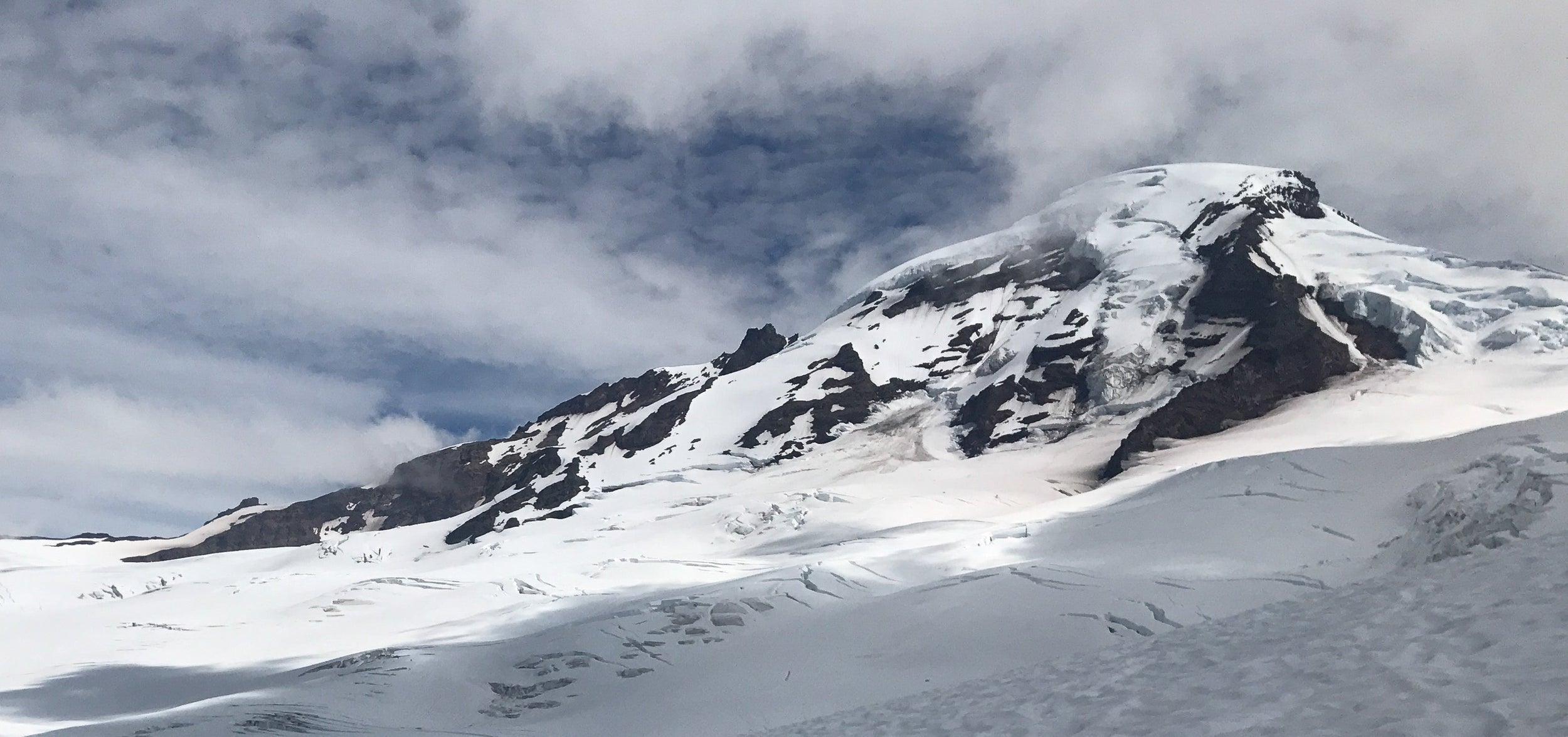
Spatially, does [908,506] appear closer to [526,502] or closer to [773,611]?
[773,611]

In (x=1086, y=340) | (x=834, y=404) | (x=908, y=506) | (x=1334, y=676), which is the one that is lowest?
(x=1334, y=676)

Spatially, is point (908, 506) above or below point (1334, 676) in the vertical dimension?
above

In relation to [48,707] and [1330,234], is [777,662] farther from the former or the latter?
[1330,234]

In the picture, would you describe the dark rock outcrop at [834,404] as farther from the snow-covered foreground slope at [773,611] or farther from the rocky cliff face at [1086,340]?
the snow-covered foreground slope at [773,611]

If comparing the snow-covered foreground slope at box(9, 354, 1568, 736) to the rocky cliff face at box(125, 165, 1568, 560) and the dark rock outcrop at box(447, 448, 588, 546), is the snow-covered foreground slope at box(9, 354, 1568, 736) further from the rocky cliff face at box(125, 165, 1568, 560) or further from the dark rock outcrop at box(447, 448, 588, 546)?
the dark rock outcrop at box(447, 448, 588, 546)

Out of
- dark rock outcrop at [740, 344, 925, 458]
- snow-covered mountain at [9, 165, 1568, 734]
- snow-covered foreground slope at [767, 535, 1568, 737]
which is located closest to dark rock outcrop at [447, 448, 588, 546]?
snow-covered mountain at [9, 165, 1568, 734]

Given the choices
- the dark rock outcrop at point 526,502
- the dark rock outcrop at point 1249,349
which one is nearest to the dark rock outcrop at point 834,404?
the dark rock outcrop at point 526,502

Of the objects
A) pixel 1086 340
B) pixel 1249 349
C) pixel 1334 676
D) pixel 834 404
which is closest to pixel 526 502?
pixel 834 404
